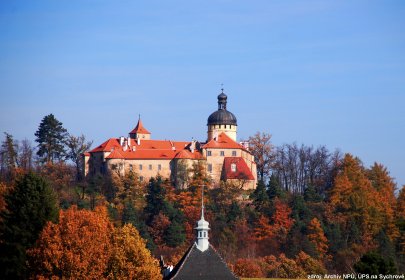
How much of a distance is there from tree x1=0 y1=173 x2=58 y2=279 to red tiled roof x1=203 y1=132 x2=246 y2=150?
4365 centimetres

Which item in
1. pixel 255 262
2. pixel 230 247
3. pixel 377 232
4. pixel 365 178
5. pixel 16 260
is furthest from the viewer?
pixel 365 178

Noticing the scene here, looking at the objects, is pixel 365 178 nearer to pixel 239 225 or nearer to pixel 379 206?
pixel 379 206

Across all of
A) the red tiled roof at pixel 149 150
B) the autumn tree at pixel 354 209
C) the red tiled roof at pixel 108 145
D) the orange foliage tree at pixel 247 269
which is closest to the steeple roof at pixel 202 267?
the orange foliage tree at pixel 247 269

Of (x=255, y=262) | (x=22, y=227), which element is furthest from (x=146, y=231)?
(x=22, y=227)

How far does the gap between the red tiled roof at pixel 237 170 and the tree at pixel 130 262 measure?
4196 centimetres

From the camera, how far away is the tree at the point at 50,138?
10312 centimetres

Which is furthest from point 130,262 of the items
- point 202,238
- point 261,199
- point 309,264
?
point 261,199

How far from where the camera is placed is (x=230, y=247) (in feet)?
282

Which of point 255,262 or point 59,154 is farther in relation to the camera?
point 59,154

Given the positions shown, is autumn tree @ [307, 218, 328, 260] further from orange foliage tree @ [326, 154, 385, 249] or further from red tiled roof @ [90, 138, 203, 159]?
Result: red tiled roof @ [90, 138, 203, 159]

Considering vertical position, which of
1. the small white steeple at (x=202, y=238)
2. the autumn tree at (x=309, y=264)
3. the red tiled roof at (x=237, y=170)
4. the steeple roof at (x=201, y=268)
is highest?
the red tiled roof at (x=237, y=170)

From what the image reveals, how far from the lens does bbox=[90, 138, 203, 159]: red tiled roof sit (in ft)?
332

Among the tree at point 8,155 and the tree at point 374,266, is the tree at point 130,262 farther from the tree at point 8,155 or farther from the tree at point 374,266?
the tree at point 8,155

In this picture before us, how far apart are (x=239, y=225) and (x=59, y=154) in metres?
19.7
